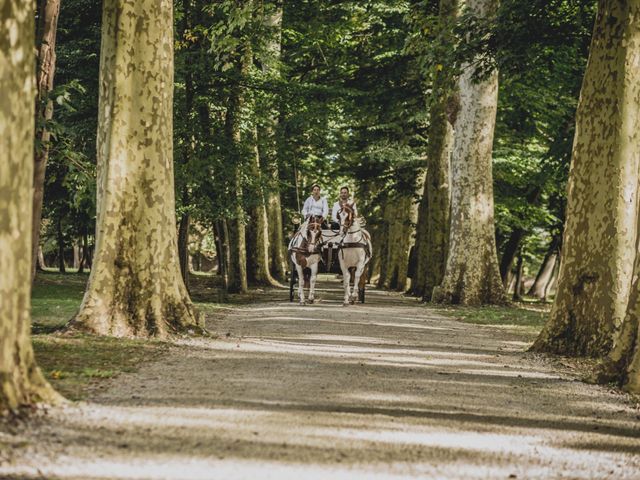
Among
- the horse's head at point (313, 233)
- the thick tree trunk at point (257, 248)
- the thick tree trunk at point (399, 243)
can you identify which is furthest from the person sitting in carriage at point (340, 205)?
the thick tree trunk at point (399, 243)

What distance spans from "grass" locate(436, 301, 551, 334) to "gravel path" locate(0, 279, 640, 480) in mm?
7192

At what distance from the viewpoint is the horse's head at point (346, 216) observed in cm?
2384

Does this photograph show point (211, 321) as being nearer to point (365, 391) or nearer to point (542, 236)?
point (365, 391)

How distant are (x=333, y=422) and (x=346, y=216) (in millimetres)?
16795

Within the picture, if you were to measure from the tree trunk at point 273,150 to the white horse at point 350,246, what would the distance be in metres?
4.31

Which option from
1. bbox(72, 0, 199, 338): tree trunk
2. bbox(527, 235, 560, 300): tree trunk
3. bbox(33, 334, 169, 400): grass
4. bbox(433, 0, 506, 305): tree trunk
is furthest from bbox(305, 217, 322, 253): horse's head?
bbox(527, 235, 560, 300): tree trunk

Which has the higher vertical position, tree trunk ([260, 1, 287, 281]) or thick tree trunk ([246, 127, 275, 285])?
tree trunk ([260, 1, 287, 281])

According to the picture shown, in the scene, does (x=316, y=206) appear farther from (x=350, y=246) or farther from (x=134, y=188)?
(x=134, y=188)

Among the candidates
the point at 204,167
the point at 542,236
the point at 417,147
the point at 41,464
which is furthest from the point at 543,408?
the point at 542,236

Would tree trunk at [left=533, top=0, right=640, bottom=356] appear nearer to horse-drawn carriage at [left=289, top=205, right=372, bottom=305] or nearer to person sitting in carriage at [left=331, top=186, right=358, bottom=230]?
person sitting in carriage at [left=331, top=186, right=358, bottom=230]

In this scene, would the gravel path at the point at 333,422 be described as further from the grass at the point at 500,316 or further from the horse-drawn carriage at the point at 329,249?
the horse-drawn carriage at the point at 329,249

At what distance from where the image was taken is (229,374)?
9.78 meters

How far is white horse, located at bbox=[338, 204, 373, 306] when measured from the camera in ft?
78.8

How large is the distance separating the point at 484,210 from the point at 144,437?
67.7 feet
